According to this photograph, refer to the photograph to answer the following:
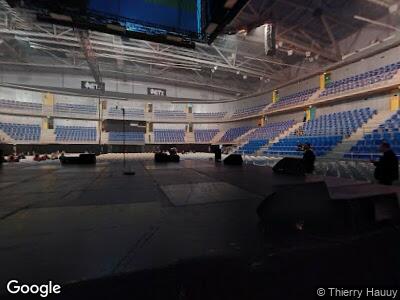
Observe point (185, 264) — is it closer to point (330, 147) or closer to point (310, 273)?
point (310, 273)

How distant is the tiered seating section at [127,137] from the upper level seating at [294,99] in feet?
63.8

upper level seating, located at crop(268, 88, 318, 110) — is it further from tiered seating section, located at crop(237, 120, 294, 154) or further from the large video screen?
the large video screen

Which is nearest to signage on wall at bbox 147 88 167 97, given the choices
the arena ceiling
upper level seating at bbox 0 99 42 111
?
the arena ceiling

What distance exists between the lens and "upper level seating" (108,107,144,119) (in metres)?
34.2

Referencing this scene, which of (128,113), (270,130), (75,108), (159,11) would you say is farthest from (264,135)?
(75,108)

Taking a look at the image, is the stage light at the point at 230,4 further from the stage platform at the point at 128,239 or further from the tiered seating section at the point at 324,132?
the tiered seating section at the point at 324,132

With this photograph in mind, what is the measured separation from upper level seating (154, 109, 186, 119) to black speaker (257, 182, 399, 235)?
115 ft

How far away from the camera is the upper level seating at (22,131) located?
26219mm

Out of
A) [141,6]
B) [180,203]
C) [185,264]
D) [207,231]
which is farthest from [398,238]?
[141,6]

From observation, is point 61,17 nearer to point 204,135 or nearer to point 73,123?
point 73,123

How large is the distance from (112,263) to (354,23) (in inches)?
952

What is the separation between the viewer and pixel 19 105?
Result: 92.1 ft

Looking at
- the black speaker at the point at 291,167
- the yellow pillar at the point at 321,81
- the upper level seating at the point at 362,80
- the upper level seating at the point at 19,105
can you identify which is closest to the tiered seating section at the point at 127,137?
the upper level seating at the point at 19,105

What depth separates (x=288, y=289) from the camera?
1.73m
